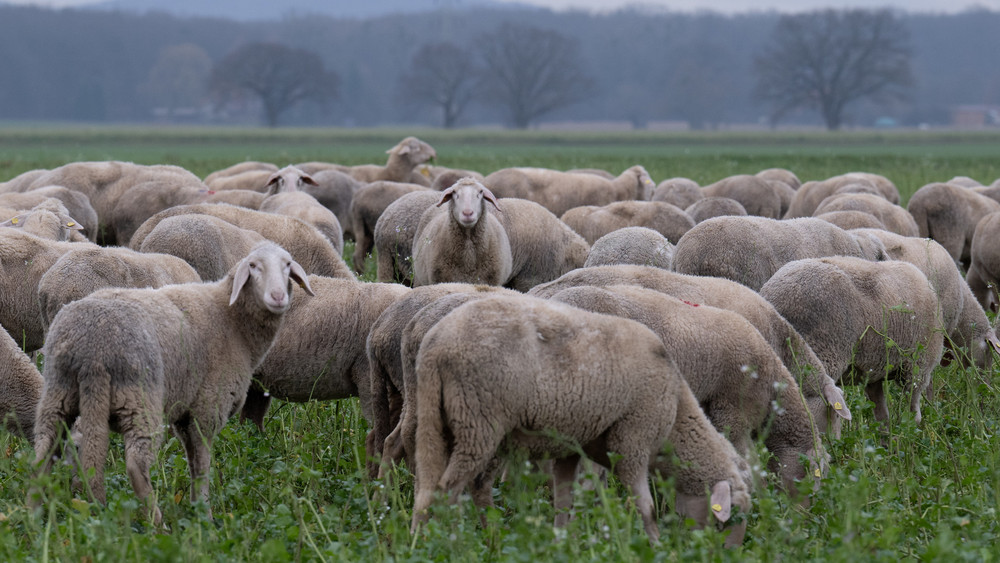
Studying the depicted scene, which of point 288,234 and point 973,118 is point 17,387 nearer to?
point 288,234

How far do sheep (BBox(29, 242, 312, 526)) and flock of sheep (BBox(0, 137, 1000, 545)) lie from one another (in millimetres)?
11

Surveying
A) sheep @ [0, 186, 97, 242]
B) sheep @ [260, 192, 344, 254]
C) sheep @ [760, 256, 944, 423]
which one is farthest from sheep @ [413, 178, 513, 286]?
sheep @ [0, 186, 97, 242]

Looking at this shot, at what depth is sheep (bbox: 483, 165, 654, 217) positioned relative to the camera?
43.9ft

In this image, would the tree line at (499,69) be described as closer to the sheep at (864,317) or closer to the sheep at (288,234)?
the sheep at (288,234)

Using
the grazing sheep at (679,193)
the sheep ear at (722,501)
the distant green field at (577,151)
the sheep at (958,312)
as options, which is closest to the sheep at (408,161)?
the grazing sheep at (679,193)

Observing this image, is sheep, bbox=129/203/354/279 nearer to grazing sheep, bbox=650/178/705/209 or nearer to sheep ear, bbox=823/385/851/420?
sheep ear, bbox=823/385/851/420

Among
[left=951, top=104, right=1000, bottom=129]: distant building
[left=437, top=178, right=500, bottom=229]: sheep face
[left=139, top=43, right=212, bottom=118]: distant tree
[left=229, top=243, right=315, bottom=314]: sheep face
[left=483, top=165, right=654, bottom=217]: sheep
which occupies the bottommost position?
[left=951, top=104, right=1000, bottom=129]: distant building

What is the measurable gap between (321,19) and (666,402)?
19068 centimetres

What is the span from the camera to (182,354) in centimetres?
494

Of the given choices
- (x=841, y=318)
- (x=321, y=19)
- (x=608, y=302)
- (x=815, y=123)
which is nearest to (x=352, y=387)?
(x=608, y=302)

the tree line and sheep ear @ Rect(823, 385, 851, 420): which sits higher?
sheep ear @ Rect(823, 385, 851, 420)

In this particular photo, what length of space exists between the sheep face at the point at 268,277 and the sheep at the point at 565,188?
316 inches

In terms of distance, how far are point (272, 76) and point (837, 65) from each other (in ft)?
165

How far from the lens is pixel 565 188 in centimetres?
1351
